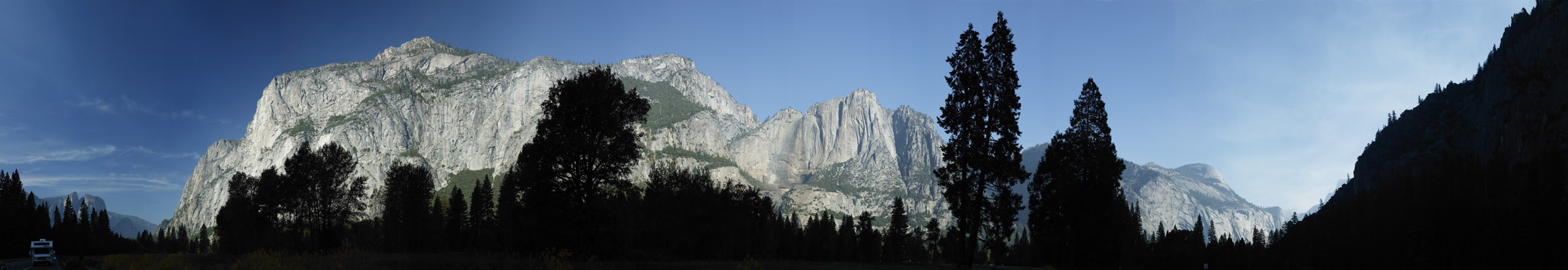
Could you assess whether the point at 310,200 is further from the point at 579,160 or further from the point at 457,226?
the point at 579,160

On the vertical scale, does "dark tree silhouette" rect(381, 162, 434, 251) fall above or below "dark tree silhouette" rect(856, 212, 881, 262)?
above

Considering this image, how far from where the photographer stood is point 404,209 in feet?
211

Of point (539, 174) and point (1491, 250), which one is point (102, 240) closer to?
point (539, 174)

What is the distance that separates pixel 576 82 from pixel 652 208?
30.4 meters

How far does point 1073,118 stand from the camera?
38.3 m

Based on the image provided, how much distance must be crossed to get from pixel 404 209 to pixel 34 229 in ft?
160

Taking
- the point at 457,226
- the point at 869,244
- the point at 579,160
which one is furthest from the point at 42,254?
the point at 869,244

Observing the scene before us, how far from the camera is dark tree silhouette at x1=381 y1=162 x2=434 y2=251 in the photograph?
206ft

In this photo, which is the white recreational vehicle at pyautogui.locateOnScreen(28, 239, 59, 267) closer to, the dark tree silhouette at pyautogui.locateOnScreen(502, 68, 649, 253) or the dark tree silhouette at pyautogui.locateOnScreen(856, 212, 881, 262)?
the dark tree silhouette at pyautogui.locateOnScreen(502, 68, 649, 253)

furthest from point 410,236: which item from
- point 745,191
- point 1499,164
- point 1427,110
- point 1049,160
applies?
point 1427,110

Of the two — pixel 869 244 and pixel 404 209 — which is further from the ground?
pixel 404 209

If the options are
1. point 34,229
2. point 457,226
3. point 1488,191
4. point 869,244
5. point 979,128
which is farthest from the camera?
point 869,244

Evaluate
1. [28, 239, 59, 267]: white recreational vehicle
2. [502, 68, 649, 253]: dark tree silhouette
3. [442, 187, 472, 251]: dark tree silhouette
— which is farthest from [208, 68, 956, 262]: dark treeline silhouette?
[28, 239, 59, 267]: white recreational vehicle

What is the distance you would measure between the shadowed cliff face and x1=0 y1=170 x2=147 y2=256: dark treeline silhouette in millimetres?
127939
